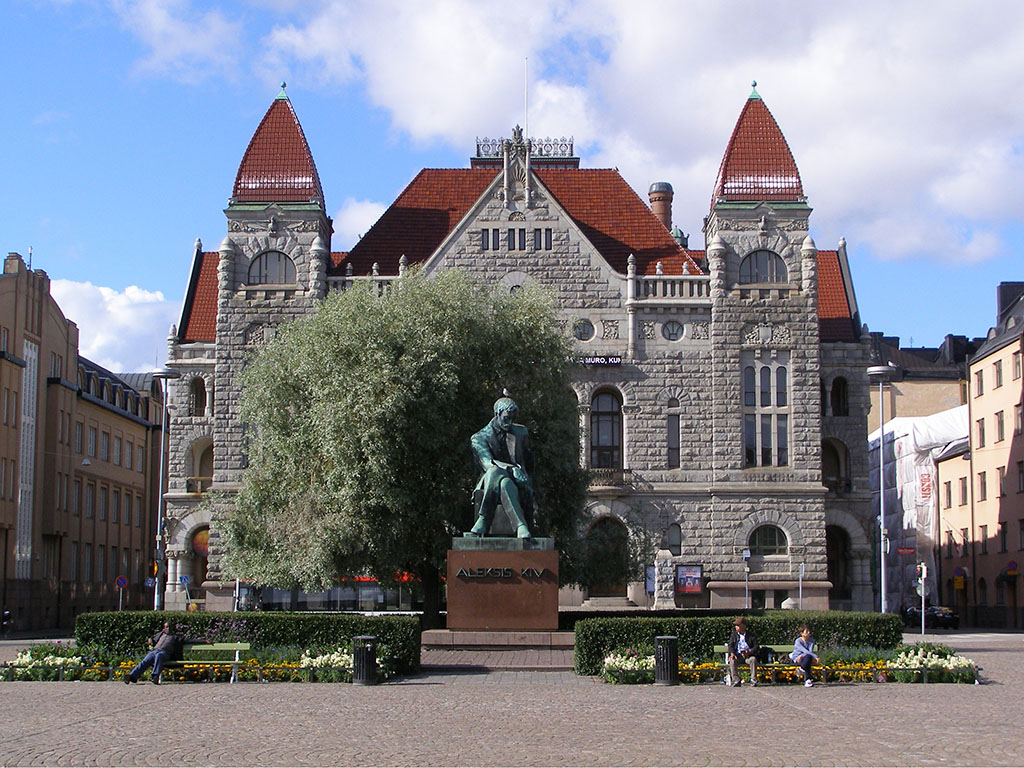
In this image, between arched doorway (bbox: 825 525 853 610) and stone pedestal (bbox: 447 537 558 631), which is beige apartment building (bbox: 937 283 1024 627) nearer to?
arched doorway (bbox: 825 525 853 610)

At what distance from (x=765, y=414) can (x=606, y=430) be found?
6.46m

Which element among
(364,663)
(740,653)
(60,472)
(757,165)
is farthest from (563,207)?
(364,663)

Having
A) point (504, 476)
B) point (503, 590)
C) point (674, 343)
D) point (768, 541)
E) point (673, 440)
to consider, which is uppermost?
point (674, 343)

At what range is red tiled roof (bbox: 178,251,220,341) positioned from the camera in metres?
60.3

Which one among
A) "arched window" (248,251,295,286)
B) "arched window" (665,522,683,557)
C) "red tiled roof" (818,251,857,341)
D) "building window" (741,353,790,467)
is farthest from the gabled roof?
"arched window" (665,522,683,557)

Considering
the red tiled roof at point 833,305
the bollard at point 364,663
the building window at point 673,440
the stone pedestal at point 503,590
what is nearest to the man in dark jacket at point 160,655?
the bollard at point 364,663

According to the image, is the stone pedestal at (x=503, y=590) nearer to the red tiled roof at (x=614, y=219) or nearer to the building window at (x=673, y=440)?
the building window at (x=673, y=440)

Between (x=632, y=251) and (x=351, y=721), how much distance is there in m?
40.6

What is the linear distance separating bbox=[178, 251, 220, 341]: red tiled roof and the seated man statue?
3304 cm

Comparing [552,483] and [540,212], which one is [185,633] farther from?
[540,212]

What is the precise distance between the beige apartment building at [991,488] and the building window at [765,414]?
1446 cm

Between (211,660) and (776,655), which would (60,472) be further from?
(776,655)

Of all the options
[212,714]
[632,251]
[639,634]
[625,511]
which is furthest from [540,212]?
[212,714]

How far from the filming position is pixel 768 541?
52.2m
